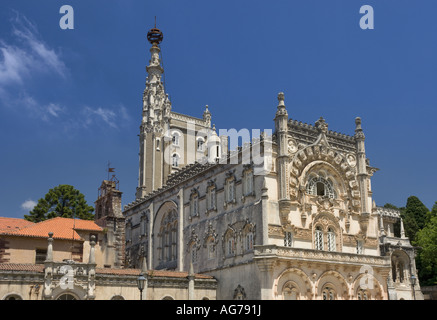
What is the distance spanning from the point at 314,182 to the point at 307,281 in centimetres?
879

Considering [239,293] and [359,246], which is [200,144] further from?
[239,293]

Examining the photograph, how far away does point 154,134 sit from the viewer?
71.1 metres

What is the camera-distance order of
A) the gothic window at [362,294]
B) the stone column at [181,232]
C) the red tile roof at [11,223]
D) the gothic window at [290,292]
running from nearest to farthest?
the gothic window at [290,292] < the gothic window at [362,294] < the red tile roof at [11,223] < the stone column at [181,232]

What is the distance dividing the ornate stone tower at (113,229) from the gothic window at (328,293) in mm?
19274

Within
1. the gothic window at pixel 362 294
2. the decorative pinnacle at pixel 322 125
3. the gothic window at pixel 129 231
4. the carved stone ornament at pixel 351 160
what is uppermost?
the decorative pinnacle at pixel 322 125

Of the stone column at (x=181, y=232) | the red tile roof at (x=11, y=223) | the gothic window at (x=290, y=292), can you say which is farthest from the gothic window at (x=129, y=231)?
the gothic window at (x=290, y=292)

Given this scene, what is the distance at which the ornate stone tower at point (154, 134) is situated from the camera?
6994cm

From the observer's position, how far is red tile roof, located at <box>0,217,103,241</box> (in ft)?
144

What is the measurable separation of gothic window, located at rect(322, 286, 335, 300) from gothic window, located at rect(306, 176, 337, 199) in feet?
25.7

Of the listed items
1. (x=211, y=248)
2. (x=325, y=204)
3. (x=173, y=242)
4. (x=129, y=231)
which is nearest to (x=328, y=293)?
(x=325, y=204)

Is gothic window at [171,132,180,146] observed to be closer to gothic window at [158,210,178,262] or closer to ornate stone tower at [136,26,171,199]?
ornate stone tower at [136,26,171,199]

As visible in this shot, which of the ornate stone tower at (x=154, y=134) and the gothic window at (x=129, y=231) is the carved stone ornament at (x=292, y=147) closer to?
the gothic window at (x=129, y=231)

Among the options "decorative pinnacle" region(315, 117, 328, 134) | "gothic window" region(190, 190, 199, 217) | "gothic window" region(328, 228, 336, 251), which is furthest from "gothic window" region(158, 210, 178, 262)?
"decorative pinnacle" region(315, 117, 328, 134)
